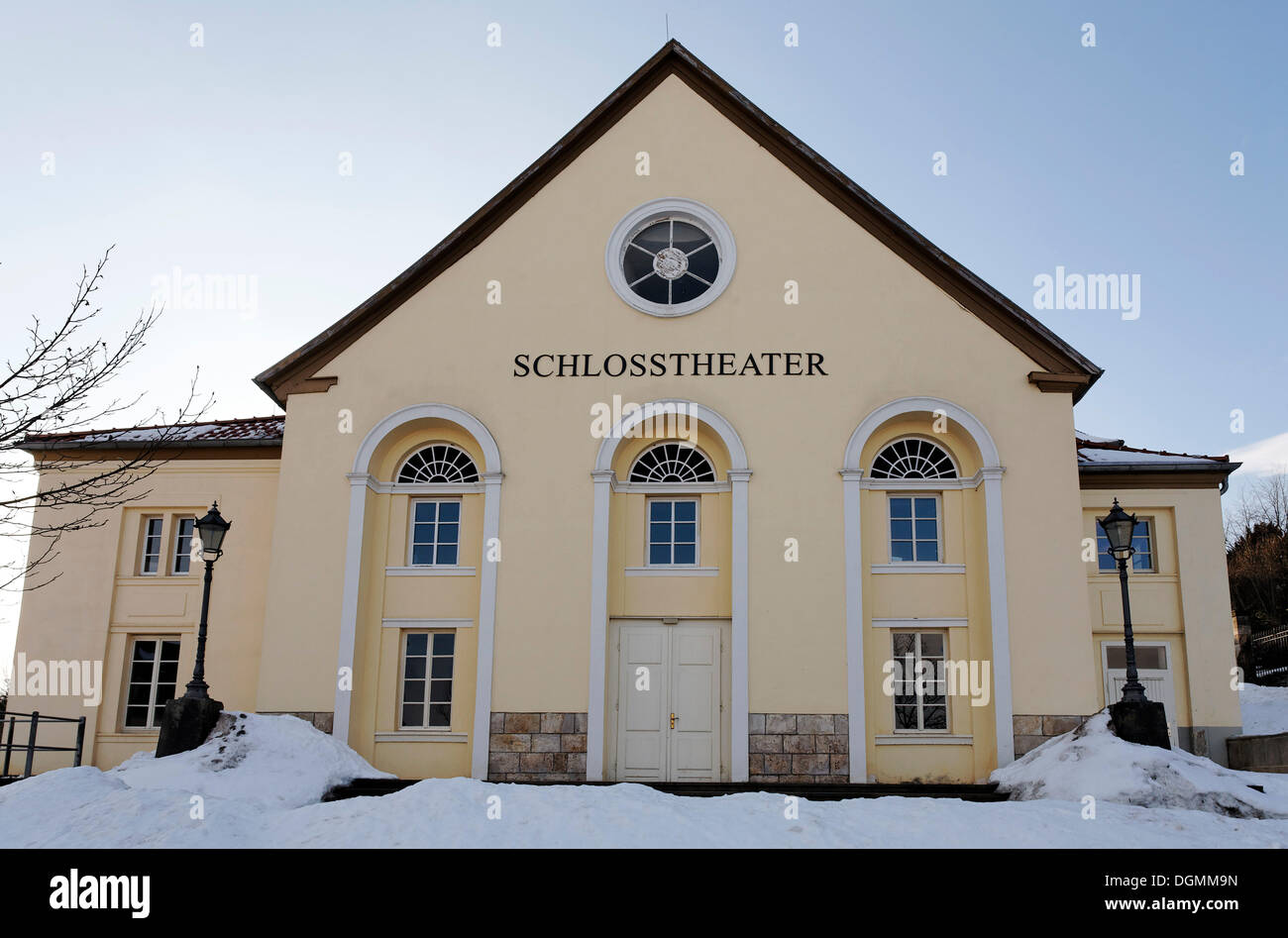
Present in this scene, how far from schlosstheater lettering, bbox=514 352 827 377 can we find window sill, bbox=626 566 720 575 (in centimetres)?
298

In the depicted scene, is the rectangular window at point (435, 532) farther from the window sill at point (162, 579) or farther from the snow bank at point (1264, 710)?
the snow bank at point (1264, 710)

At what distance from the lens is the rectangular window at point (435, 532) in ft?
55.5

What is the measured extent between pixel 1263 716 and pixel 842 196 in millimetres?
18332

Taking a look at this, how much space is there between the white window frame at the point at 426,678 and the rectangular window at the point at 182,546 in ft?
17.1

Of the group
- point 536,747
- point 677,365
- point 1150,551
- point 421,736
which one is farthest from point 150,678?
point 1150,551

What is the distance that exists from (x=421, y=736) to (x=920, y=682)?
7456 mm

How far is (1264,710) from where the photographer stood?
2666cm

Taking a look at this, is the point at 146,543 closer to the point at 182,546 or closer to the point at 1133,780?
the point at 182,546

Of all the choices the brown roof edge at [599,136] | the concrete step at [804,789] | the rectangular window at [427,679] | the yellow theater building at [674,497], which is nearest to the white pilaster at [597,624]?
the yellow theater building at [674,497]

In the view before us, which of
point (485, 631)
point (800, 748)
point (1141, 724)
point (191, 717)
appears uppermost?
point (485, 631)

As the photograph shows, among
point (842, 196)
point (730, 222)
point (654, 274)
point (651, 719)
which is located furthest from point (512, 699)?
point (842, 196)

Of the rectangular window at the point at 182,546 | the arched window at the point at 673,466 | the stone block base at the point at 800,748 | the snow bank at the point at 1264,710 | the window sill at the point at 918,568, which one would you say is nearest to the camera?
the stone block base at the point at 800,748

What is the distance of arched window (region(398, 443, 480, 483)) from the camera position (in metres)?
17.2
